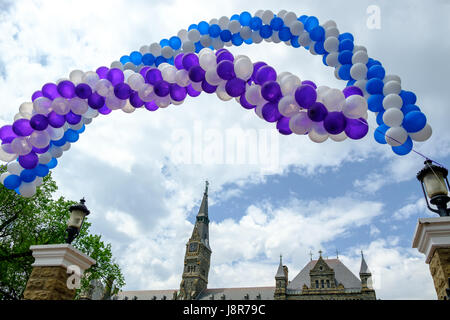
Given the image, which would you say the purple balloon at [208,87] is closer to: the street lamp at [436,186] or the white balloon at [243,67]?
the white balloon at [243,67]

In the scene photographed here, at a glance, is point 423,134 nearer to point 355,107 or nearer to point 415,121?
point 415,121

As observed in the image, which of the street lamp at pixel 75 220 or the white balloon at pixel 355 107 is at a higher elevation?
the white balloon at pixel 355 107

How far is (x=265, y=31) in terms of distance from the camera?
6.19 metres

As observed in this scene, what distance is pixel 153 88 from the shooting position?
4891 mm

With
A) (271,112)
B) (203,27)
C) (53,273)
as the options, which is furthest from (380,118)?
(53,273)

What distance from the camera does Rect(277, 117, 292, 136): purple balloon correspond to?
4.43 m

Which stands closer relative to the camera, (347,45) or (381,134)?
(381,134)

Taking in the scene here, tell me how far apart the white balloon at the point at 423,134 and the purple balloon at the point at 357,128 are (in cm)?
74

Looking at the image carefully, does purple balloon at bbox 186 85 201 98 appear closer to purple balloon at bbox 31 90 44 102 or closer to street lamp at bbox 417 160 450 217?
purple balloon at bbox 31 90 44 102

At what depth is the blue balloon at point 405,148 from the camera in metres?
4.08

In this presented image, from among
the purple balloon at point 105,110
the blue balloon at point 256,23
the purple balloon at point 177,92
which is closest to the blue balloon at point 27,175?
the purple balloon at point 105,110

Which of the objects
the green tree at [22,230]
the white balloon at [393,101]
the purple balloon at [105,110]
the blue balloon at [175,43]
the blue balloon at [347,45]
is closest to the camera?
the white balloon at [393,101]

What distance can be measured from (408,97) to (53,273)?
6153 mm
